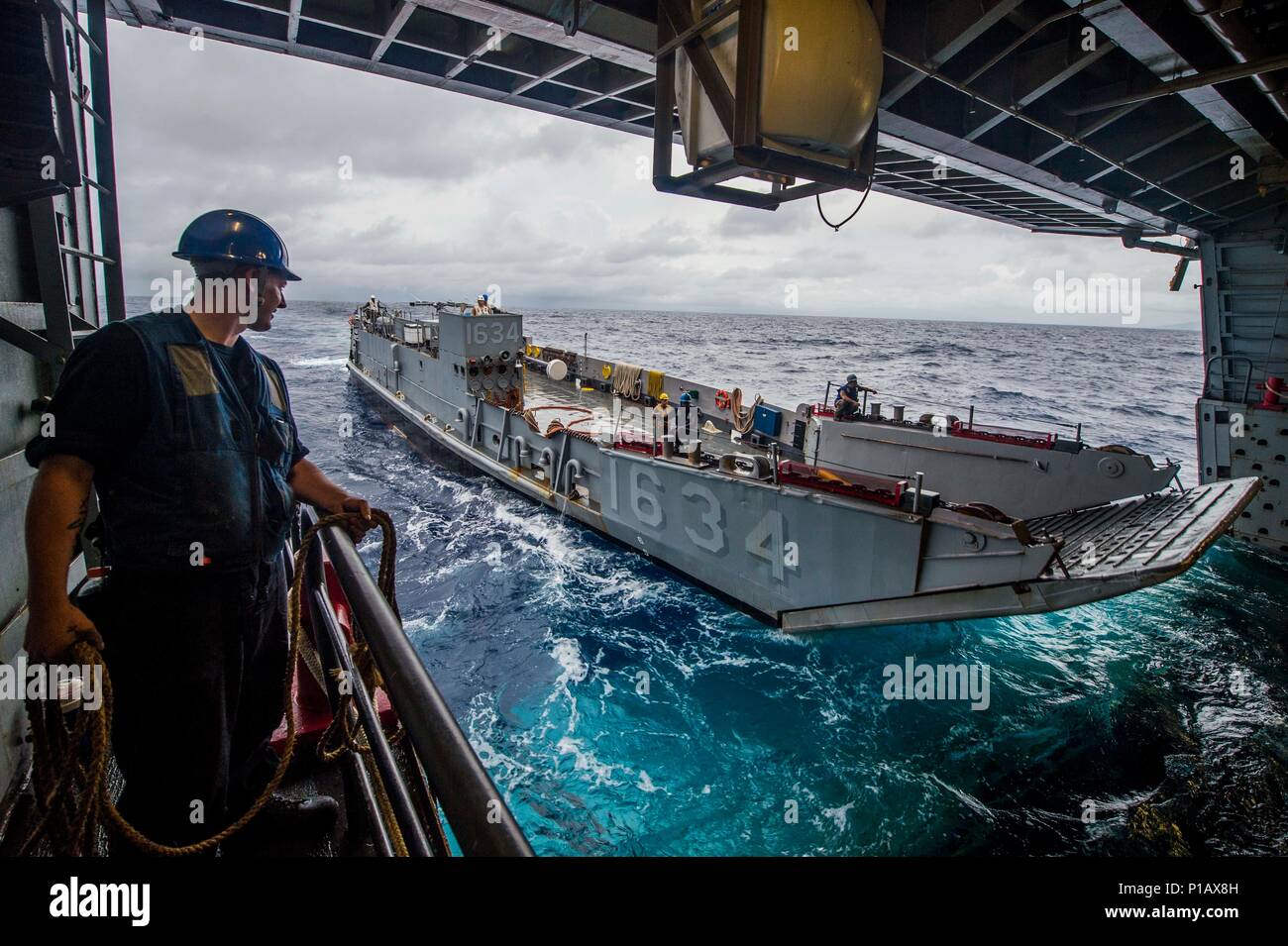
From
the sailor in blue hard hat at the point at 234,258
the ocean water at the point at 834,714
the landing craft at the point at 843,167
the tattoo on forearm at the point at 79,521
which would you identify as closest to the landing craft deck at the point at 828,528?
the landing craft at the point at 843,167

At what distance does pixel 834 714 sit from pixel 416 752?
7905mm

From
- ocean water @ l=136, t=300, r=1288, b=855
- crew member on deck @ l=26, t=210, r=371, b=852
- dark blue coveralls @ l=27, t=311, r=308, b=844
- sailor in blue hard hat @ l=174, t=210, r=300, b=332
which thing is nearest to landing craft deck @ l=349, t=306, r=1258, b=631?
ocean water @ l=136, t=300, r=1288, b=855

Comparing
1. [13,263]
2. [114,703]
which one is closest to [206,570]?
[114,703]

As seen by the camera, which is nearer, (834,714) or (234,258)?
(234,258)

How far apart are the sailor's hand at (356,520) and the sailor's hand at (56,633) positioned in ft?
2.45

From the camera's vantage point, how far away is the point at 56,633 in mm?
1708

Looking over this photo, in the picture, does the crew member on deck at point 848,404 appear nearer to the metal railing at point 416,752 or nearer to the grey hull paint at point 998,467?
the grey hull paint at point 998,467

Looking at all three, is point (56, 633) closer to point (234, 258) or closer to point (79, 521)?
point (79, 521)

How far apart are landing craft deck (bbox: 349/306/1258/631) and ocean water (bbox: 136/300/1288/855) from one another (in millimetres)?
1072

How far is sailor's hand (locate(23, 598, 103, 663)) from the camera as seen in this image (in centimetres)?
168

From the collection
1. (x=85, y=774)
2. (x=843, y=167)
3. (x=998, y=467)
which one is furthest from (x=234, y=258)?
(x=998, y=467)
